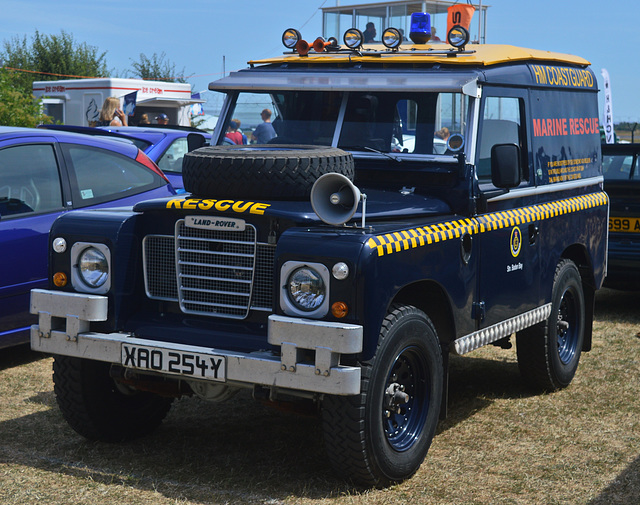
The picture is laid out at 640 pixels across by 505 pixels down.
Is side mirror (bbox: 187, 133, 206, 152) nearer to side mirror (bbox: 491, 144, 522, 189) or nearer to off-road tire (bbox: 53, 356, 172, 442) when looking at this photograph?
off-road tire (bbox: 53, 356, 172, 442)

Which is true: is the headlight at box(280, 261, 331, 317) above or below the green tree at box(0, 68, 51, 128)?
below

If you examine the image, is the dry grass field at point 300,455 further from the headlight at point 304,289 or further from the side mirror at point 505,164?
the side mirror at point 505,164

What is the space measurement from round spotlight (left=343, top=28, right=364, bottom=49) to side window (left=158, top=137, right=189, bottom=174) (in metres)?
5.20

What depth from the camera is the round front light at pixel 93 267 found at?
15.9 feet

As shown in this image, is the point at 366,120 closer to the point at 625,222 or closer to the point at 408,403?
the point at 408,403

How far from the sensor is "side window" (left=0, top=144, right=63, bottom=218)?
6.64 m

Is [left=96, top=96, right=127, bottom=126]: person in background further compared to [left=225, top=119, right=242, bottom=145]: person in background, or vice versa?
[left=96, top=96, right=127, bottom=126]: person in background

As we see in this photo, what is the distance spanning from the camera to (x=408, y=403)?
4.90 meters

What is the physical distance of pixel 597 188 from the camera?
7.31 meters

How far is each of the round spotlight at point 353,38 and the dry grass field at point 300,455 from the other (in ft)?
8.34

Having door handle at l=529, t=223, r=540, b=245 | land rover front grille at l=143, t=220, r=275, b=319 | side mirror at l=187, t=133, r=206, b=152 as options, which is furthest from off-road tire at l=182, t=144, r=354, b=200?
door handle at l=529, t=223, r=540, b=245

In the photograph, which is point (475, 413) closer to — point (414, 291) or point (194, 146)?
point (414, 291)

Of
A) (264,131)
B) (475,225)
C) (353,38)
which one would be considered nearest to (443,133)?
(475,225)

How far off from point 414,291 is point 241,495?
1.46 metres
